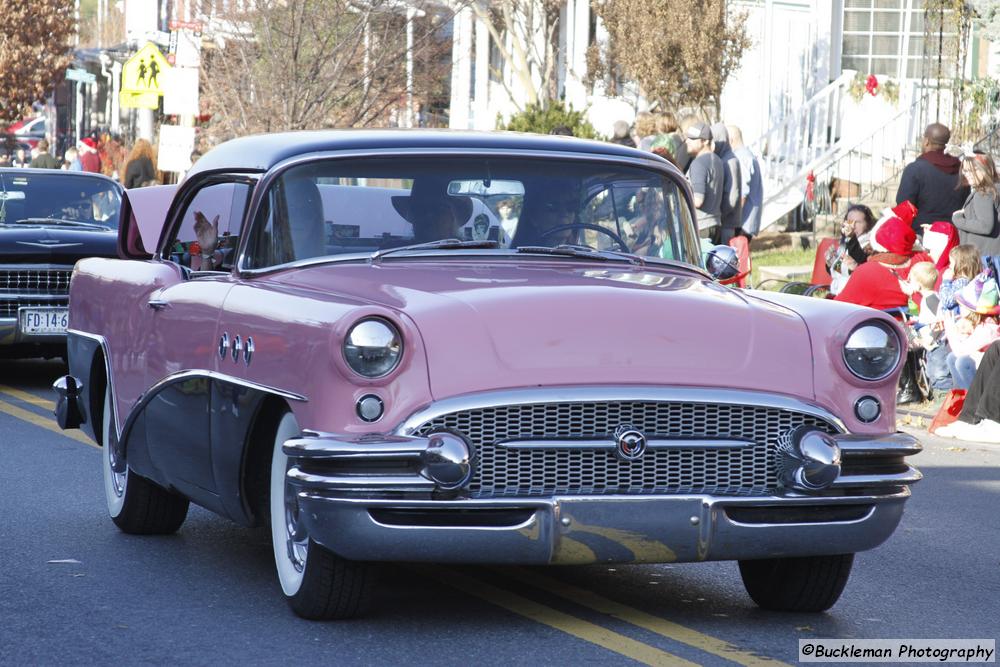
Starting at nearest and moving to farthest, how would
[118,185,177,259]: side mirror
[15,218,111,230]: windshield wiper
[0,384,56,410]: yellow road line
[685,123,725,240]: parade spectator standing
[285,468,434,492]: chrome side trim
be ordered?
[285,468,434,492]: chrome side trim → [118,185,177,259]: side mirror → [0,384,56,410]: yellow road line → [15,218,111,230]: windshield wiper → [685,123,725,240]: parade spectator standing

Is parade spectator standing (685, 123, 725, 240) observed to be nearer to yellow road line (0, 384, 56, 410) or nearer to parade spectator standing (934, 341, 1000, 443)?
parade spectator standing (934, 341, 1000, 443)

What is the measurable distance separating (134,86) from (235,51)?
6.29 feet

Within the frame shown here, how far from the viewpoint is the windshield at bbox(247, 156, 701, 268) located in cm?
638

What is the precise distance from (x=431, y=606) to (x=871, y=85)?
19.7 metres

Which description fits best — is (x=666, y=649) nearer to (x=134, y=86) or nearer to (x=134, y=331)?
(x=134, y=331)

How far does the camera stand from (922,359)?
12977 millimetres

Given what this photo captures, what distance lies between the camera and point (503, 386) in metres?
5.27

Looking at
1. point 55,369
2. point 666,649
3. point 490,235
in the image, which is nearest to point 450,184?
point 490,235

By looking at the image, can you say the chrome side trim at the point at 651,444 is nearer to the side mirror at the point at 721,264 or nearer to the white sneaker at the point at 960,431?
the side mirror at the point at 721,264

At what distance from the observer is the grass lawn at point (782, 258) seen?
2131cm

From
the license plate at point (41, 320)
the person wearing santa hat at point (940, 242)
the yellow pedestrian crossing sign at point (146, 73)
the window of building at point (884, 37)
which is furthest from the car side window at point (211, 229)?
the window of building at point (884, 37)

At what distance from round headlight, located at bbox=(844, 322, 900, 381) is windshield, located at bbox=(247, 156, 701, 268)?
3.81 feet

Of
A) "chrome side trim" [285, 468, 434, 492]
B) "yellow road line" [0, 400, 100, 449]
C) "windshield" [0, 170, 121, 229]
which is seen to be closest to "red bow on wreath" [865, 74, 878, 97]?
"windshield" [0, 170, 121, 229]

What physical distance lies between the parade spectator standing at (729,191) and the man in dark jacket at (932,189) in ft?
5.45
